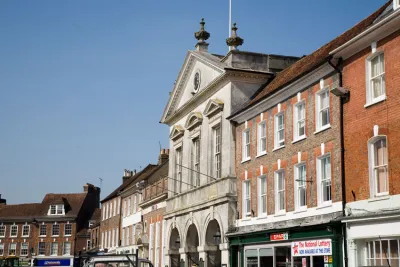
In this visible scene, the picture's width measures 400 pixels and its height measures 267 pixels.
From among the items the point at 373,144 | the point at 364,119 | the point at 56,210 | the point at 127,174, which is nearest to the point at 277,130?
the point at 364,119

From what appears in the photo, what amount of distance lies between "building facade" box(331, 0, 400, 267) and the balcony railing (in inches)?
962

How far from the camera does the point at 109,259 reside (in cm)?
1923

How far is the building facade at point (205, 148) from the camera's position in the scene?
34.6 meters

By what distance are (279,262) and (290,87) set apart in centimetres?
786

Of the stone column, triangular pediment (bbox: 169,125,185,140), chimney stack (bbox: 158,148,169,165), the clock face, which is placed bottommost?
the stone column

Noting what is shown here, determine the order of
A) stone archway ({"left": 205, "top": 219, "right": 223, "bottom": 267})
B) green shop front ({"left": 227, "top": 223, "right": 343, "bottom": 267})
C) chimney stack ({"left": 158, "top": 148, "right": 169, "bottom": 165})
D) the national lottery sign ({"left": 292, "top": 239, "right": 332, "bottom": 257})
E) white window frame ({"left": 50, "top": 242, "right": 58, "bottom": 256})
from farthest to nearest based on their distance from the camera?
white window frame ({"left": 50, "top": 242, "right": 58, "bottom": 256})
chimney stack ({"left": 158, "top": 148, "right": 169, "bottom": 165})
stone archway ({"left": 205, "top": 219, "right": 223, "bottom": 267})
the national lottery sign ({"left": 292, "top": 239, "right": 332, "bottom": 257})
green shop front ({"left": 227, "top": 223, "right": 343, "bottom": 267})

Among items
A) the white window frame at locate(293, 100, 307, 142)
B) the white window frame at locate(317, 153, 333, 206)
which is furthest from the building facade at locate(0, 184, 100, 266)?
the white window frame at locate(317, 153, 333, 206)

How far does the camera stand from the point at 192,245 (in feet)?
131

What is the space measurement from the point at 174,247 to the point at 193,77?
38.5 feet

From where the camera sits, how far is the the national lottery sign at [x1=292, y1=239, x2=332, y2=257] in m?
23.8

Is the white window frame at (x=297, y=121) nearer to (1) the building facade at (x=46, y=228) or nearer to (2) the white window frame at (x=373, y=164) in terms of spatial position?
(2) the white window frame at (x=373, y=164)

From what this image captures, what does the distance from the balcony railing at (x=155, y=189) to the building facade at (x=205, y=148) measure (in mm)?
1752

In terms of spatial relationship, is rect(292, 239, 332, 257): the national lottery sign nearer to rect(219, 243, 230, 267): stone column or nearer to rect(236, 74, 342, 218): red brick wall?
rect(236, 74, 342, 218): red brick wall

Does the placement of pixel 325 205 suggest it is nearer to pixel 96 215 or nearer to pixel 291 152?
pixel 291 152
